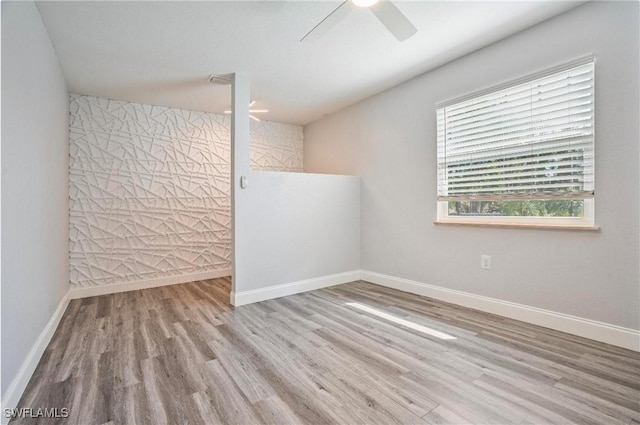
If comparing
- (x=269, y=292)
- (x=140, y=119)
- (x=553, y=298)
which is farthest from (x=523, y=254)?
(x=140, y=119)

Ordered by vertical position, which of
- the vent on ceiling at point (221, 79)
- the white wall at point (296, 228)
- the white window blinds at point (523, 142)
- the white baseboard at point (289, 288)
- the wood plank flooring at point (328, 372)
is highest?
the vent on ceiling at point (221, 79)

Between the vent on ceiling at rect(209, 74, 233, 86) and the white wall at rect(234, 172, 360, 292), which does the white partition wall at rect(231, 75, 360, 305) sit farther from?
the vent on ceiling at rect(209, 74, 233, 86)

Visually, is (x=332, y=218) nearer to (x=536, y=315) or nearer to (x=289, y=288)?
(x=289, y=288)

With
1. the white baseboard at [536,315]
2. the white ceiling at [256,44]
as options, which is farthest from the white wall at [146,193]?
the white baseboard at [536,315]

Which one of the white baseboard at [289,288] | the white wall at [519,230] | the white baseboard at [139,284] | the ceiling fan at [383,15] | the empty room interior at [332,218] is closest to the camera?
the empty room interior at [332,218]

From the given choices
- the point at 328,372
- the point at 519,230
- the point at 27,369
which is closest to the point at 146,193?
the point at 27,369

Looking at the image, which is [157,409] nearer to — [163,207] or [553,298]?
[553,298]

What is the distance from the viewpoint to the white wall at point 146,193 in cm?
372

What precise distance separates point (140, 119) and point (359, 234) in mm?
3207

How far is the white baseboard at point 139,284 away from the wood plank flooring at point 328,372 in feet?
3.12

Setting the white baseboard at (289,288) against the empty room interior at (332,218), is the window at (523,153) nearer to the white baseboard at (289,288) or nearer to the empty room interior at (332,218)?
the empty room interior at (332,218)

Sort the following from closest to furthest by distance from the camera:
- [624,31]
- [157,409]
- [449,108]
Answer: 1. [157,409]
2. [624,31]
3. [449,108]

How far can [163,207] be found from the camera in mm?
4168

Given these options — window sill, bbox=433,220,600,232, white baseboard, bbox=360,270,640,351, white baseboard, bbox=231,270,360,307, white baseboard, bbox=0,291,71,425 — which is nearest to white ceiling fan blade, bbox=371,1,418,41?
window sill, bbox=433,220,600,232
